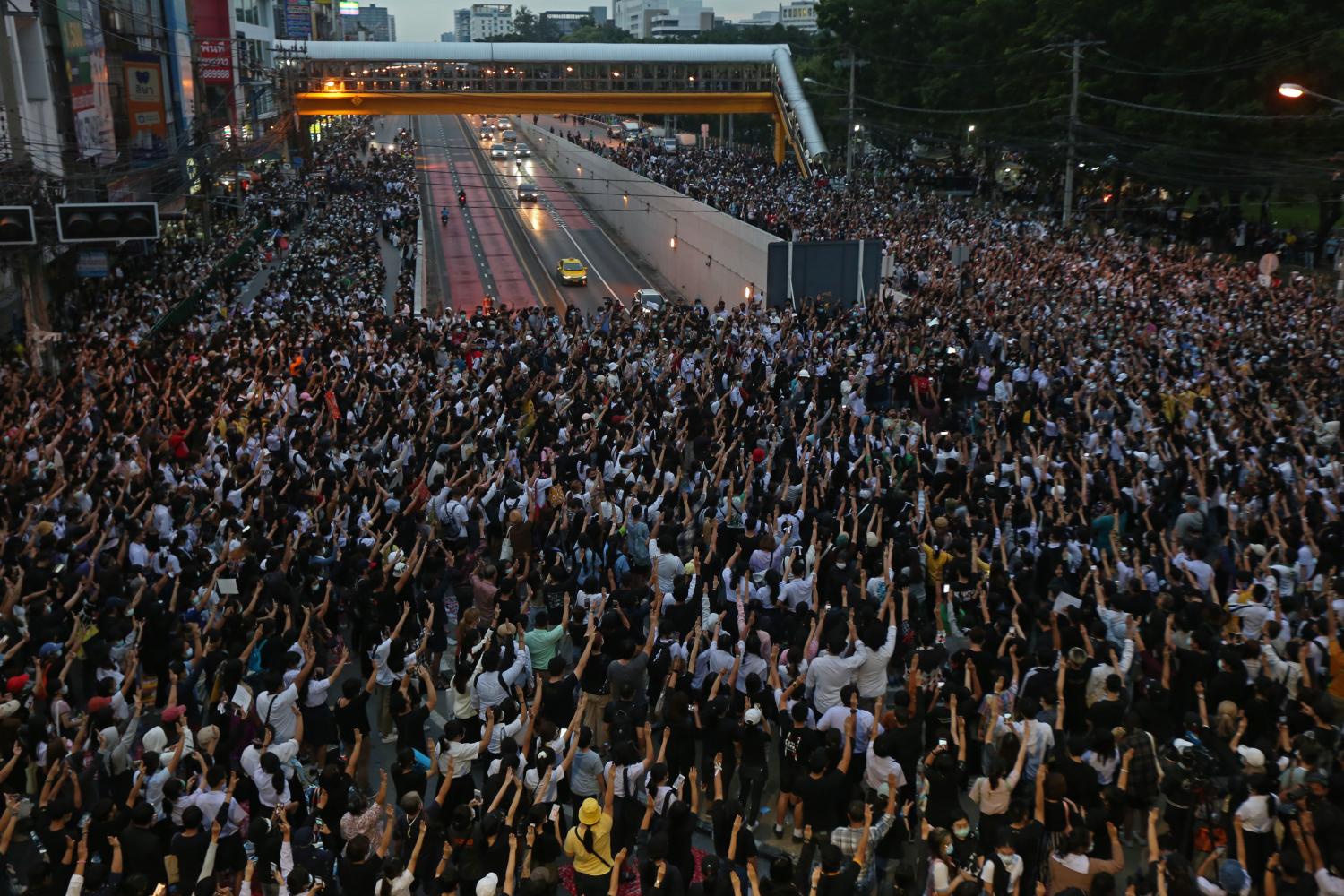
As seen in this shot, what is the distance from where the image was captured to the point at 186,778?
27.2 ft

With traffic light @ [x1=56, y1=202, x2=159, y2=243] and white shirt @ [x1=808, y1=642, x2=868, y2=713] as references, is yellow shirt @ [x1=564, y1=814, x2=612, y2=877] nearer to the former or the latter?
white shirt @ [x1=808, y1=642, x2=868, y2=713]

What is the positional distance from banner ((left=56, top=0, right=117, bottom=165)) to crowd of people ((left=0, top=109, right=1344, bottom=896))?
16308 mm

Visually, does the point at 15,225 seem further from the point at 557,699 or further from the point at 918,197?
the point at 918,197

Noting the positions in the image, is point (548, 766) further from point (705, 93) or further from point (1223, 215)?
point (705, 93)

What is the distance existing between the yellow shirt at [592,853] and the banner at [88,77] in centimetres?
2979

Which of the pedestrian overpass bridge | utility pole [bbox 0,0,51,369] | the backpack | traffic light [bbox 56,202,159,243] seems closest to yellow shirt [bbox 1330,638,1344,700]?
the backpack

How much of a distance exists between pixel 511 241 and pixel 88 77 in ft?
73.9

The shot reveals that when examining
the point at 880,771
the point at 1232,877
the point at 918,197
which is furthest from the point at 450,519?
the point at 918,197

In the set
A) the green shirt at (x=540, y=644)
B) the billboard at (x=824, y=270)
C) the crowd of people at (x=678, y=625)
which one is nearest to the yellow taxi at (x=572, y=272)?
the billboard at (x=824, y=270)

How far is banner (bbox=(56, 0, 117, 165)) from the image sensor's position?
3334cm

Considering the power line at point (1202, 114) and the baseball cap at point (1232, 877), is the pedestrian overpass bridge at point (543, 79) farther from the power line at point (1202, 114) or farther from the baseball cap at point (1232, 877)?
the baseball cap at point (1232, 877)

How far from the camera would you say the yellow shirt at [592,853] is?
7.52 metres

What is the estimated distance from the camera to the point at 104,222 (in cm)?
1816

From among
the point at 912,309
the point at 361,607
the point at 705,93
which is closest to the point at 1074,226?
the point at 912,309
